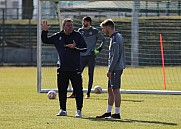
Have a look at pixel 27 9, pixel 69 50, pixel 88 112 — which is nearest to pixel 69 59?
pixel 69 50

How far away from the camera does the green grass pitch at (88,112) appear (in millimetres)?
12148

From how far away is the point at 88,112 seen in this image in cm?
1437

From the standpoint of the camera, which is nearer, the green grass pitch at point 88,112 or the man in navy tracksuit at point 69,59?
the green grass pitch at point 88,112

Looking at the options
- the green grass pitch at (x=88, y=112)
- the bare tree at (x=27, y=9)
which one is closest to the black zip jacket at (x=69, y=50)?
the green grass pitch at (x=88, y=112)

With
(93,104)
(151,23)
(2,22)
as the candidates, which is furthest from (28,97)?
(2,22)

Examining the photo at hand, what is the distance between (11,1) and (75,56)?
33.8m

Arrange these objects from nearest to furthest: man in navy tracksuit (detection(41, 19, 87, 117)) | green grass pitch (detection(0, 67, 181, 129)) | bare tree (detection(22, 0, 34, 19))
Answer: green grass pitch (detection(0, 67, 181, 129)) < man in navy tracksuit (detection(41, 19, 87, 117)) < bare tree (detection(22, 0, 34, 19))

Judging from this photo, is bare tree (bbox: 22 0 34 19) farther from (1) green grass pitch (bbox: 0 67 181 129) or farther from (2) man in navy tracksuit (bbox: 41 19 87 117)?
(2) man in navy tracksuit (bbox: 41 19 87 117)

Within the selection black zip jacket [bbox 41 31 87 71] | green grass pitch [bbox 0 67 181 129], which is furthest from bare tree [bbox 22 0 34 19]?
black zip jacket [bbox 41 31 87 71]

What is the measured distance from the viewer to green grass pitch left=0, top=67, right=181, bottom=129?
12.1m

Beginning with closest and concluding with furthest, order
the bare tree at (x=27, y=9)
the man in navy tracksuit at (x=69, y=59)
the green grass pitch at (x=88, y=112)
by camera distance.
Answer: the green grass pitch at (x=88, y=112), the man in navy tracksuit at (x=69, y=59), the bare tree at (x=27, y=9)

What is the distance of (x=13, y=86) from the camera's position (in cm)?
2180

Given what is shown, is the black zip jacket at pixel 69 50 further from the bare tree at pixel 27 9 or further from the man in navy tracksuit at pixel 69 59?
the bare tree at pixel 27 9

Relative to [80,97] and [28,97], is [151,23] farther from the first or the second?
[80,97]
